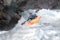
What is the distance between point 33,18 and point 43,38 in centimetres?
60

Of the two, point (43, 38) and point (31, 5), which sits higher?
point (31, 5)

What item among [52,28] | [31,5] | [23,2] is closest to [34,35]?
[52,28]

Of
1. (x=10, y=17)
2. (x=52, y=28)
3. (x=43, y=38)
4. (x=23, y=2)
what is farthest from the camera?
(x=23, y=2)

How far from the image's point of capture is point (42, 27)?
345cm

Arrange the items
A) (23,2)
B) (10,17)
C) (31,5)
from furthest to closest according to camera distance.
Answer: (31,5)
(23,2)
(10,17)

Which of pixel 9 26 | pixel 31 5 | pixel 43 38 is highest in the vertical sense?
pixel 31 5

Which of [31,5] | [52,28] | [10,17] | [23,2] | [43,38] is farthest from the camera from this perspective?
[31,5]

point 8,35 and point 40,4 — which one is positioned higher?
point 40,4

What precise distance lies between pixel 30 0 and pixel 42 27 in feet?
4.74

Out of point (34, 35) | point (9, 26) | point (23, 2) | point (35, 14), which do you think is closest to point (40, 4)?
point (23, 2)

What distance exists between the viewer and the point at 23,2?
14.3ft

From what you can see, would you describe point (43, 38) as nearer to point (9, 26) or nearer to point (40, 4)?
point (9, 26)

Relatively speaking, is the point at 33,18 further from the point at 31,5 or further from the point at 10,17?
the point at 31,5

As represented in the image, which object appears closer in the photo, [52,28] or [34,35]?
[34,35]
